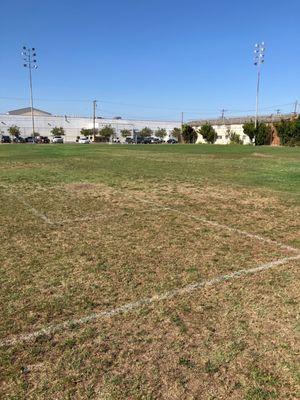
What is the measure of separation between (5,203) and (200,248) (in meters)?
5.65

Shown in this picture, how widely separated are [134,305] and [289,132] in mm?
54757

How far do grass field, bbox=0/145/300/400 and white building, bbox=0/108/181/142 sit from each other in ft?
309

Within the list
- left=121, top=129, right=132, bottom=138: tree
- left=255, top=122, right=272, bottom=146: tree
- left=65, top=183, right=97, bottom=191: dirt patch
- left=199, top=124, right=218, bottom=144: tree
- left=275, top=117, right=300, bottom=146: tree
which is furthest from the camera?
left=121, top=129, right=132, bottom=138: tree

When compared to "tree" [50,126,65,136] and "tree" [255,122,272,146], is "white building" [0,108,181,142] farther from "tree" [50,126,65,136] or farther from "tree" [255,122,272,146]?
"tree" [255,122,272,146]

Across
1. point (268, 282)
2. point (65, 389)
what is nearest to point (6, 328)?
point (65, 389)

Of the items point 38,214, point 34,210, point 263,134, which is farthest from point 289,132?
point 38,214

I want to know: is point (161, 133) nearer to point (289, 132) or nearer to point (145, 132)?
point (145, 132)

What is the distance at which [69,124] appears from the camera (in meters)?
109

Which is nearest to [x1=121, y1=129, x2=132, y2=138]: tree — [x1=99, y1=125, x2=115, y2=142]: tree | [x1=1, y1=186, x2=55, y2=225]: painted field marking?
[x1=99, y1=125, x2=115, y2=142]: tree

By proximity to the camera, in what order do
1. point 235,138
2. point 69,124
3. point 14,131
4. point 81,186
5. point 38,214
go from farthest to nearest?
point 69,124
point 14,131
point 235,138
point 81,186
point 38,214

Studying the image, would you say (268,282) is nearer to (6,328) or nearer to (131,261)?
(131,261)

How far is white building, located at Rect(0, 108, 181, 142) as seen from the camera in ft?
323

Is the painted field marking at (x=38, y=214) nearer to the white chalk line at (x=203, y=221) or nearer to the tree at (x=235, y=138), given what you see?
the white chalk line at (x=203, y=221)

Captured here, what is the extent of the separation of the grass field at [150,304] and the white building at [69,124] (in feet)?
309
